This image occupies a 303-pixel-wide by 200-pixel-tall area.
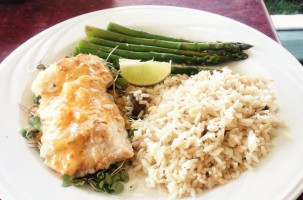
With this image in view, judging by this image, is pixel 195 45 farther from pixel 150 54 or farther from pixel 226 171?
pixel 226 171

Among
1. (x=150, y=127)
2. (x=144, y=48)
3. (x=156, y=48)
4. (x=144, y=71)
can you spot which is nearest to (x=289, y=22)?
(x=156, y=48)

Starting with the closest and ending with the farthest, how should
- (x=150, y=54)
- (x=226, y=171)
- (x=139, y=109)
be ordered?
1. (x=226, y=171)
2. (x=139, y=109)
3. (x=150, y=54)

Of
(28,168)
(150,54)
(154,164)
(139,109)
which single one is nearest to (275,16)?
(150,54)

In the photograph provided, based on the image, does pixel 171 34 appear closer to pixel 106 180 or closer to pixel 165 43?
pixel 165 43

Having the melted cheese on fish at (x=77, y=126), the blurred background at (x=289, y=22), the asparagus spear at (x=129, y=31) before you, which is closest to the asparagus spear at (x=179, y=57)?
the asparagus spear at (x=129, y=31)

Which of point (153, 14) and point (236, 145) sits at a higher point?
point (153, 14)
